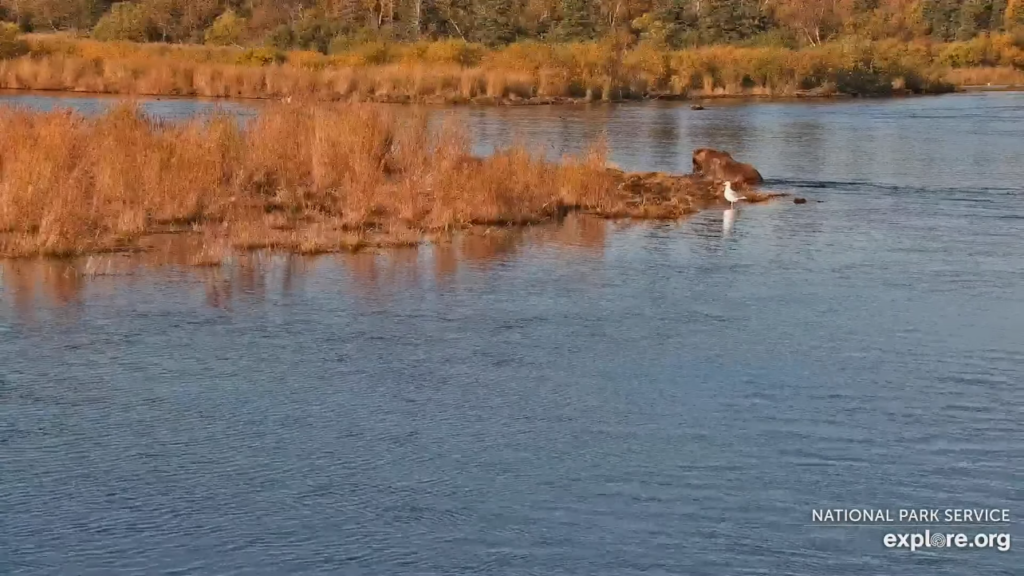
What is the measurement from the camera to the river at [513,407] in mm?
6996

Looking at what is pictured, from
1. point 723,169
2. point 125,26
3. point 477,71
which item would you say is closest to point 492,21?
point 125,26

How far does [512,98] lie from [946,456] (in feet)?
131

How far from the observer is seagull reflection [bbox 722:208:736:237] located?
17531 mm

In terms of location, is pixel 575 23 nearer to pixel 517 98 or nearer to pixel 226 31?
pixel 226 31

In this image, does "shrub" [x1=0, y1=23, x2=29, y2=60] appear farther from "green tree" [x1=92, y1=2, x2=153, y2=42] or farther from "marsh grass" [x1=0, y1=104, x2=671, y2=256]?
"marsh grass" [x1=0, y1=104, x2=671, y2=256]

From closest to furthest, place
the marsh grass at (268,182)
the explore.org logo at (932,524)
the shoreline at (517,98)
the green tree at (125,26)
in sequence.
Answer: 1. the explore.org logo at (932,524)
2. the marsh grass at (268,182)
3. the shoreline at (517,98)
4. the green tree at (125,26)

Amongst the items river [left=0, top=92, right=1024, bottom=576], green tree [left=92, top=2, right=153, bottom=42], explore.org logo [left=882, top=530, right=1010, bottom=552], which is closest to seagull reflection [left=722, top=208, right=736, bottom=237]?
river [left=0, top=92, right=1024, bottom=576]

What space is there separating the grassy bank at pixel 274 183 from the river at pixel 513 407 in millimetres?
1014

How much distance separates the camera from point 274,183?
18625 mm

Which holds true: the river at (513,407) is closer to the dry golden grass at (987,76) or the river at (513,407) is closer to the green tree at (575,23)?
the dry golden grass at (987,76)

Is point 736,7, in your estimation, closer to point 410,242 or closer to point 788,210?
point 788,210

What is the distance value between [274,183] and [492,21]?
5463 cm

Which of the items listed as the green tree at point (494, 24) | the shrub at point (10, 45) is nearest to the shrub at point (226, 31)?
the green tree at point (494, 24)

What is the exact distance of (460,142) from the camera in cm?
1953
